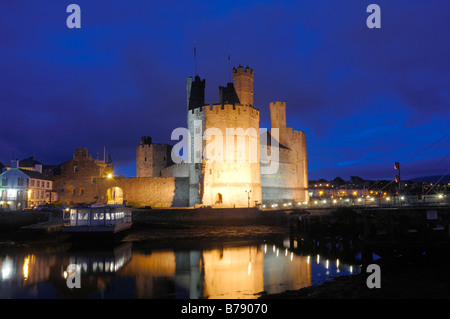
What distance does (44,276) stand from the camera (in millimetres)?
12750

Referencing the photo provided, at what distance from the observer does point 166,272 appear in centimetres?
1320

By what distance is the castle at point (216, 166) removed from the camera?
32.8 metres

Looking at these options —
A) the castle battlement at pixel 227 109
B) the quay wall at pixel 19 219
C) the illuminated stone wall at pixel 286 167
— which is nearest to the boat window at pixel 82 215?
the quay wall at pixel 19 219

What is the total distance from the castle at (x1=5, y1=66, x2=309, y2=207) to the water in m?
13.7

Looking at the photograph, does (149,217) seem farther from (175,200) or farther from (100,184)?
(100,184)

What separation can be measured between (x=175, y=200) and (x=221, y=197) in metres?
5.78

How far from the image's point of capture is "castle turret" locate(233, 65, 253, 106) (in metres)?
38.9

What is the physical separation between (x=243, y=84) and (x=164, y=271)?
29.3 metres

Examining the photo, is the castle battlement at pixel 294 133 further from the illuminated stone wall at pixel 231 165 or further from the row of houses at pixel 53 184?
the row of houses at pixel 53 184

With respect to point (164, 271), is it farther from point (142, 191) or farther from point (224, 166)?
point (142, 191)

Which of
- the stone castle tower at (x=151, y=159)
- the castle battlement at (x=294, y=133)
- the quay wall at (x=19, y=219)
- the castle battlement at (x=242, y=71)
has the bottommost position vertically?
the quay wall at (x=19, y=219)

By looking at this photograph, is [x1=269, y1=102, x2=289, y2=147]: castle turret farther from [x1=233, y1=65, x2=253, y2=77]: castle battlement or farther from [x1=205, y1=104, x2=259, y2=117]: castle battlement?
[x1=205, y1=104, x2=259, y2=117]: castle battlement
